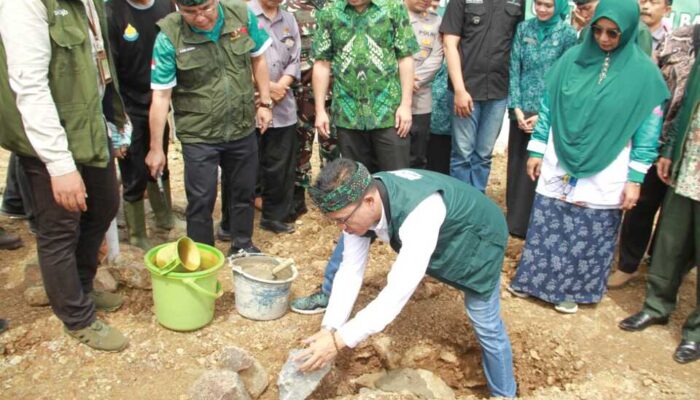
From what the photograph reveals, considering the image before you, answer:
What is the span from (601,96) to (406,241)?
165 cm

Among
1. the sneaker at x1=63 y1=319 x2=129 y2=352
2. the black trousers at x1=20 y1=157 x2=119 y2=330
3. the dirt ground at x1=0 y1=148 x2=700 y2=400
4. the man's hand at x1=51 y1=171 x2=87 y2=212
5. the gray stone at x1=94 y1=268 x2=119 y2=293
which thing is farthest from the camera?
the gray stone at x1=94 y1=268 x2=119 y2=293

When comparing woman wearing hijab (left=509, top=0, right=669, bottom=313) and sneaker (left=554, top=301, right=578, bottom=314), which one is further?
sneaker (left=554, top=301, right=578, bottom=314)

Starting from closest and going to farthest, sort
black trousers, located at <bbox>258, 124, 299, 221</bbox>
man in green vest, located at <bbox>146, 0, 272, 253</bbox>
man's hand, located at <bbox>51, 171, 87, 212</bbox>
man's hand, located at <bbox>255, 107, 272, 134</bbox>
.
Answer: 1. man's hand, located at <bbox>51, 171, 87, 212</bbox>
2. man in green vest, located at <bbox>146, 0, 272, 253</bbox>
3. man's hand, located at <bbox>255, 107, 272, 134</bbox>
4. black trousers, located at <bbox>258, 124, 299, 221</bbox>

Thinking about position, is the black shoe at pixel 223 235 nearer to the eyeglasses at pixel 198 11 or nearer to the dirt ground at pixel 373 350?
the dirt ground at pixel 373 350

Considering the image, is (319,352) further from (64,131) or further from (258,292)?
(64,131)

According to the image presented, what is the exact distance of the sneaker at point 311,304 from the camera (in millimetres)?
3494

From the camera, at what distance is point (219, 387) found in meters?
2.60

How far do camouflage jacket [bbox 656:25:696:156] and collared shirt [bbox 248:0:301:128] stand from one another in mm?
2416

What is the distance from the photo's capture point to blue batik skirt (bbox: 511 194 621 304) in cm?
353

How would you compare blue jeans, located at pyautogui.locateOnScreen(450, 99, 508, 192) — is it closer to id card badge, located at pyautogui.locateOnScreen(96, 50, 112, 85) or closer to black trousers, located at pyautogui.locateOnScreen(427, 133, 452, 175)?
black trousers, located at pyautogui.locateOnScreen(427, 133, 452, 175)

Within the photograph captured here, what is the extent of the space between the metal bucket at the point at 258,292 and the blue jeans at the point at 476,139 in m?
1.82

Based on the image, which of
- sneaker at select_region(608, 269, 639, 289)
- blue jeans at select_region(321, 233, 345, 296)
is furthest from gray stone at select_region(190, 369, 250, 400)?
sneaker at select_region(608, 269, 639, 289)

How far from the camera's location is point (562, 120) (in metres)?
3.45

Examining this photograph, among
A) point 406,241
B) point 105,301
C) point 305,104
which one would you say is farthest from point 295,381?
point 305,104
